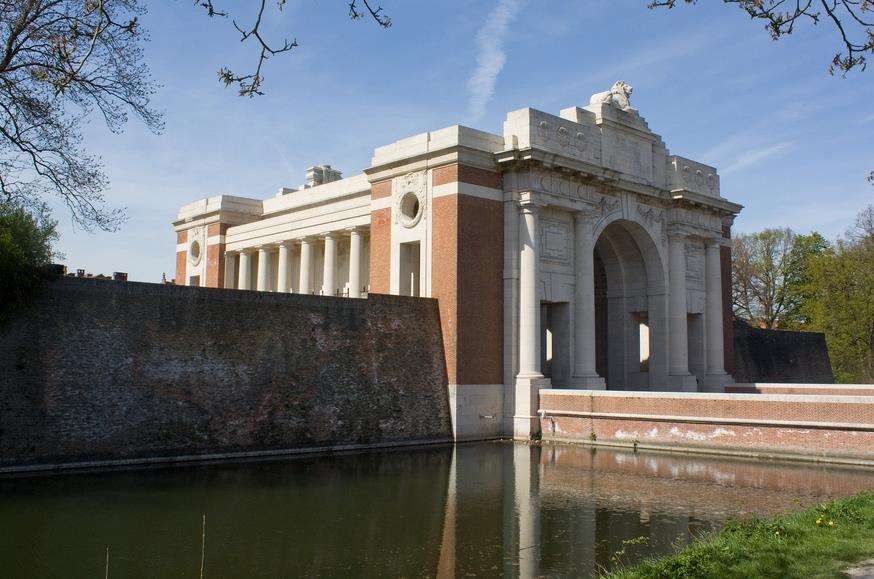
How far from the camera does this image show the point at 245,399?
20422 millimetres

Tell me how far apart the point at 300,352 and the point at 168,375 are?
3.90 metres

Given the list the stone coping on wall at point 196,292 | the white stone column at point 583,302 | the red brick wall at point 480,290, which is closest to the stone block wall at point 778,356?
the white stone column at point 583,302

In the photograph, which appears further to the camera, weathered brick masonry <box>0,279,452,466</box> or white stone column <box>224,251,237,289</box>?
white stone column <box>224,251,237,289</box>

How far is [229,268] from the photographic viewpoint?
4225cm

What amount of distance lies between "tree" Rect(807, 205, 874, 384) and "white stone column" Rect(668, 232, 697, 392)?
2215cm

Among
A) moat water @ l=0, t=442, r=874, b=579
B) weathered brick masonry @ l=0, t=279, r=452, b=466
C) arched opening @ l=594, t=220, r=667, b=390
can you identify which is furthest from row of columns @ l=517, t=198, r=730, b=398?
moat water @ l=0, t=442, r=874, b=579

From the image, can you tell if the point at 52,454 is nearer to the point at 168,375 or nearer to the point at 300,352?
the point at 168,375

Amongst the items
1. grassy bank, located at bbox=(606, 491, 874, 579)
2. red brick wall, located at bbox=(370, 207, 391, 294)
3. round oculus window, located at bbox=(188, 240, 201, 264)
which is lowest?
grassy bank, located at bbox=(606, 491, 874, 579)

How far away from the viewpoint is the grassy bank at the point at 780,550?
7.71 m

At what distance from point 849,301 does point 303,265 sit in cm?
3487

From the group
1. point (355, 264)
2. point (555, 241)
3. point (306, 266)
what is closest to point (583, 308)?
point (555, 241)

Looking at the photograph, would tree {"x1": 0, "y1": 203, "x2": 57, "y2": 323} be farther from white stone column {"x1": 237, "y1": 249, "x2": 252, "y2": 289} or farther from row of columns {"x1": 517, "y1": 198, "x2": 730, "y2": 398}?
white stone column {"x1": 237, "y1": 249, "x2": 252, "y2": 289}

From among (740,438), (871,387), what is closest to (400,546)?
(740,438)

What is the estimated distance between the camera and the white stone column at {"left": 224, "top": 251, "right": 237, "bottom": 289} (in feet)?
138
